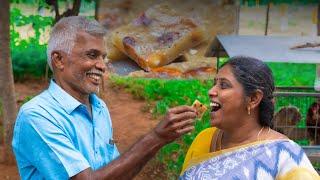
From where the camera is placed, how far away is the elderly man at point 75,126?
2297 millimetres

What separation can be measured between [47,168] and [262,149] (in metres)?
0.83

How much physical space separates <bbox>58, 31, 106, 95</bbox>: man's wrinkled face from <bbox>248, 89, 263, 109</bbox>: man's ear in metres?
0.60

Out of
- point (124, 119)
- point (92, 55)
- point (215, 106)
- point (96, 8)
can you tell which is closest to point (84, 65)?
point (92, 55)

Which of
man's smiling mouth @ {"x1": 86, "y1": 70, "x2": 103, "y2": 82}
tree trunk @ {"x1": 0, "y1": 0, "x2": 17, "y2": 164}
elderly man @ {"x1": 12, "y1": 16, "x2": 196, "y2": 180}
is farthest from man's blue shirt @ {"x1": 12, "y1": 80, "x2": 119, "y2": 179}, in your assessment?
tree trunk @ {"x1": 0, "y1": 0, "x2": 17, "y2": 164}

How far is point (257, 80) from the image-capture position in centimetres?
253

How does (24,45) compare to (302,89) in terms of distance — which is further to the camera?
(24,45)

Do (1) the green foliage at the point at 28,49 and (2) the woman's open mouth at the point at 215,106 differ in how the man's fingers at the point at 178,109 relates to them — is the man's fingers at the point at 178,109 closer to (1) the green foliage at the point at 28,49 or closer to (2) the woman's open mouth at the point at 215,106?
(2) the woman's open mouth at the point at 215,106

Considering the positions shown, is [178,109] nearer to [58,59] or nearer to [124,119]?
[58,59]

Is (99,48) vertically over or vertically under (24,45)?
over

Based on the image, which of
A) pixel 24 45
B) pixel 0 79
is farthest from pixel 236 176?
pixel 24 45

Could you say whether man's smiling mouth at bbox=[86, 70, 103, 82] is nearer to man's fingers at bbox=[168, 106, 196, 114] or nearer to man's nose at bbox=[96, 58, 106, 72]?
man's nose at bbox=[96, 58, 106, 72]

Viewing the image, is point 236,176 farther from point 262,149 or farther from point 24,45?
point 24,45

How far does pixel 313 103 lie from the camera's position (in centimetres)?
561

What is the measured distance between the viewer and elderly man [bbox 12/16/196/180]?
90.4 inches
